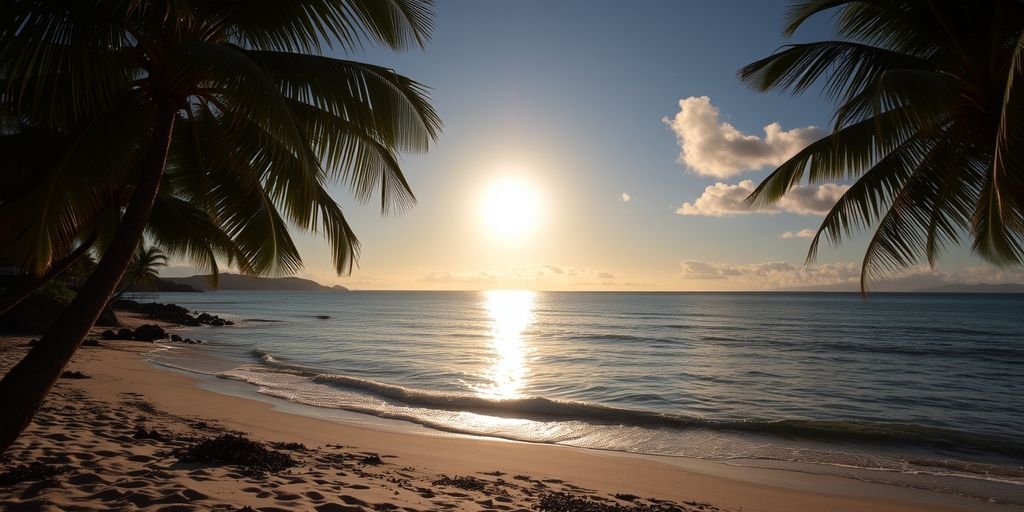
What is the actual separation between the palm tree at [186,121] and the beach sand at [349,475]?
192 cm

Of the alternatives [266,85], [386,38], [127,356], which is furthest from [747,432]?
[127,356]

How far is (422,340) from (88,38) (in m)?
32.1

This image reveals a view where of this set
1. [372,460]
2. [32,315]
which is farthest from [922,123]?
[32,315]

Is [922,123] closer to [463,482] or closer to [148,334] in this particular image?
[463,482]

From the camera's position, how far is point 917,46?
672cm

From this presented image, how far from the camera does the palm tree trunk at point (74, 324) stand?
3.53m

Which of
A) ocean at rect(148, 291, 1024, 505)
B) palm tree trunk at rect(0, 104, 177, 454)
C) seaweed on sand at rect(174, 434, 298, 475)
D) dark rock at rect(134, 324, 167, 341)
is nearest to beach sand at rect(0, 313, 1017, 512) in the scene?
seaweed on sand at rect(174, 434, 298, 475)

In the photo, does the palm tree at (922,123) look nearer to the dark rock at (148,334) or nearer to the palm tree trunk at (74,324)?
the palm tree trunk at (74,324)

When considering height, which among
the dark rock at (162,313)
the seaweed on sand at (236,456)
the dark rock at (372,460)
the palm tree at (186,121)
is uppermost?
the palm tree at (186,121)

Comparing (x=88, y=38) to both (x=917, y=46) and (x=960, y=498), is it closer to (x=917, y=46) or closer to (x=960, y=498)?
(x=917, y=46)

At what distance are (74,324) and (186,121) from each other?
3.39 meters

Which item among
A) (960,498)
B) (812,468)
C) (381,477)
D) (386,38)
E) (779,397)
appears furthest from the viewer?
(779,397)

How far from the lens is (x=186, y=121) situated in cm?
642

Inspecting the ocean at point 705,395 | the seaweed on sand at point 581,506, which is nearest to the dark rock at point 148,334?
the ocean at point 705,395
